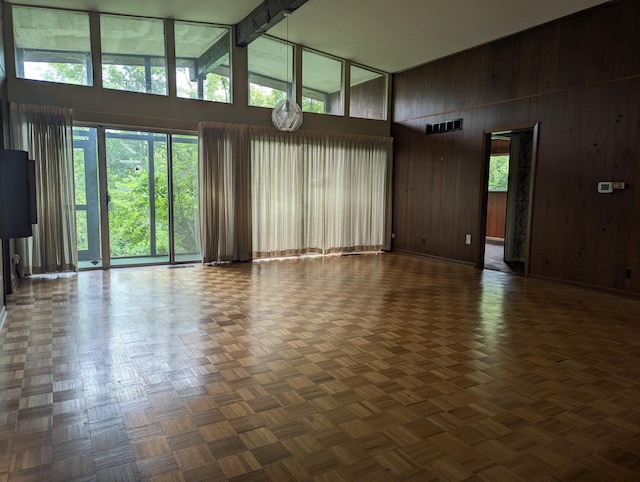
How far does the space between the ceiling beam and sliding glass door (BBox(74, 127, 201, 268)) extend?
1.64m

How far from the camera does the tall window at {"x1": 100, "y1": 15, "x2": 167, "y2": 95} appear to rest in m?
5.83

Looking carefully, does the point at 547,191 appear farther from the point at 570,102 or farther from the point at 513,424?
the point at 513,424

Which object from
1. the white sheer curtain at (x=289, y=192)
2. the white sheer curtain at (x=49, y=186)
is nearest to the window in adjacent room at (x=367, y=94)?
the white sheer curtain at (x=289, y=192)

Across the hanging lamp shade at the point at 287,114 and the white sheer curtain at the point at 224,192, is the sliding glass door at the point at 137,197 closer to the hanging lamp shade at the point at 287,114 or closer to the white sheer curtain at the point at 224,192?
the white sheer curtain at the point at 224,192

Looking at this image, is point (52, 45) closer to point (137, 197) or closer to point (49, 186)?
point (49, 186)

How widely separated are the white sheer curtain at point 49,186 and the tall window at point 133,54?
2.80ft

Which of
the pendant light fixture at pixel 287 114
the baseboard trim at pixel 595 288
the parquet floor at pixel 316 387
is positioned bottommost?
the parquet floor at pixel 316 387

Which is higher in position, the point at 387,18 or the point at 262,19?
the point at 387,18

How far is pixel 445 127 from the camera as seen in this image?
23.3 ft

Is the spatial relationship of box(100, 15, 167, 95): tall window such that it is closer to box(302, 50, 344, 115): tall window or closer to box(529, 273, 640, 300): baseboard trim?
box(302, 50, 344, 115): tall window

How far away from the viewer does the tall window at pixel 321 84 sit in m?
7.30

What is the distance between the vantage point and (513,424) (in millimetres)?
2141

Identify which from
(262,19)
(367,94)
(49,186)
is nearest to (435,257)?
(367,94)

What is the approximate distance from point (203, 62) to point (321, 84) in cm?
202
